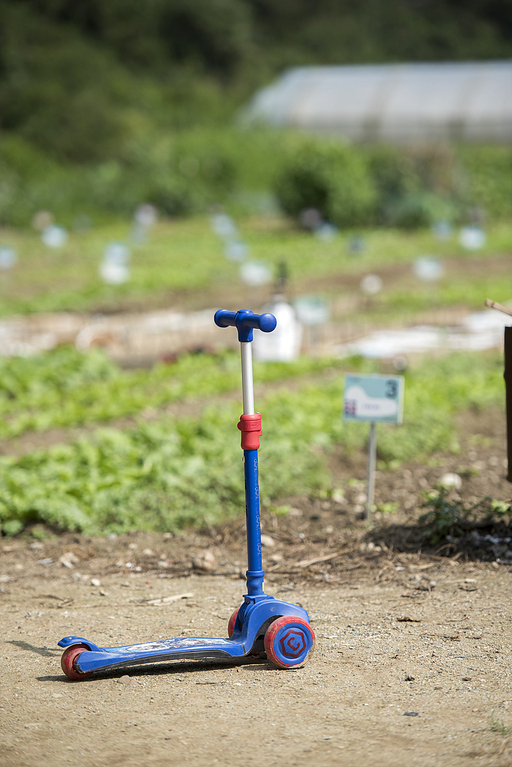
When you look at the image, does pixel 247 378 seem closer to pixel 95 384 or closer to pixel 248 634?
pixel 248 634

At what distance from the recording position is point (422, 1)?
58.1 meters

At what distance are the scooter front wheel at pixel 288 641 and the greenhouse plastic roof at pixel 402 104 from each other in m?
26.3

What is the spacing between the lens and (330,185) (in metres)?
21.5

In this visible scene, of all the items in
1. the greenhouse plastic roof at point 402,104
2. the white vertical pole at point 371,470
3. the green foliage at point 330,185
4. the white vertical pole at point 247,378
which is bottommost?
the white vertical pole at point 371,470

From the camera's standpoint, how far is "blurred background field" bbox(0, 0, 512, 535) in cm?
565

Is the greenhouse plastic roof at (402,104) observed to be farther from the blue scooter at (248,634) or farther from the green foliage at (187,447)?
the blue scooter at (248,634)

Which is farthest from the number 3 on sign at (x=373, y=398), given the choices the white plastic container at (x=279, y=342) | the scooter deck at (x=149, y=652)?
the white plastic container at (x=279, y=342)

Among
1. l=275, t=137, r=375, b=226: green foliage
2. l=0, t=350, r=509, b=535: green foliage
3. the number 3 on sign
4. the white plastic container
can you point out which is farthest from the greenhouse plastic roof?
the number 3 on sign

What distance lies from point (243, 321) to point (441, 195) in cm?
2064

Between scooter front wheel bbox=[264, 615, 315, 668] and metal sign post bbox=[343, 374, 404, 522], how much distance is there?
5.84 feet

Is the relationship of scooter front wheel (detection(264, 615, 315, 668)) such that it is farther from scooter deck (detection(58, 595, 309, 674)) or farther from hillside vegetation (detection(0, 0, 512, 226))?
hillside vegetation (detection(0, 0, 512, 226))

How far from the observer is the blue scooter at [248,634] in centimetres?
309

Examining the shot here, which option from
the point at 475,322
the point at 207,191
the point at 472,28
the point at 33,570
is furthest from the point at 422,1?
the point at 33,570

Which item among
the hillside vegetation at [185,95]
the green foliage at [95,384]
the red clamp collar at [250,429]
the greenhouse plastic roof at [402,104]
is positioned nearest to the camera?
the red clamp collar at [250,429]
